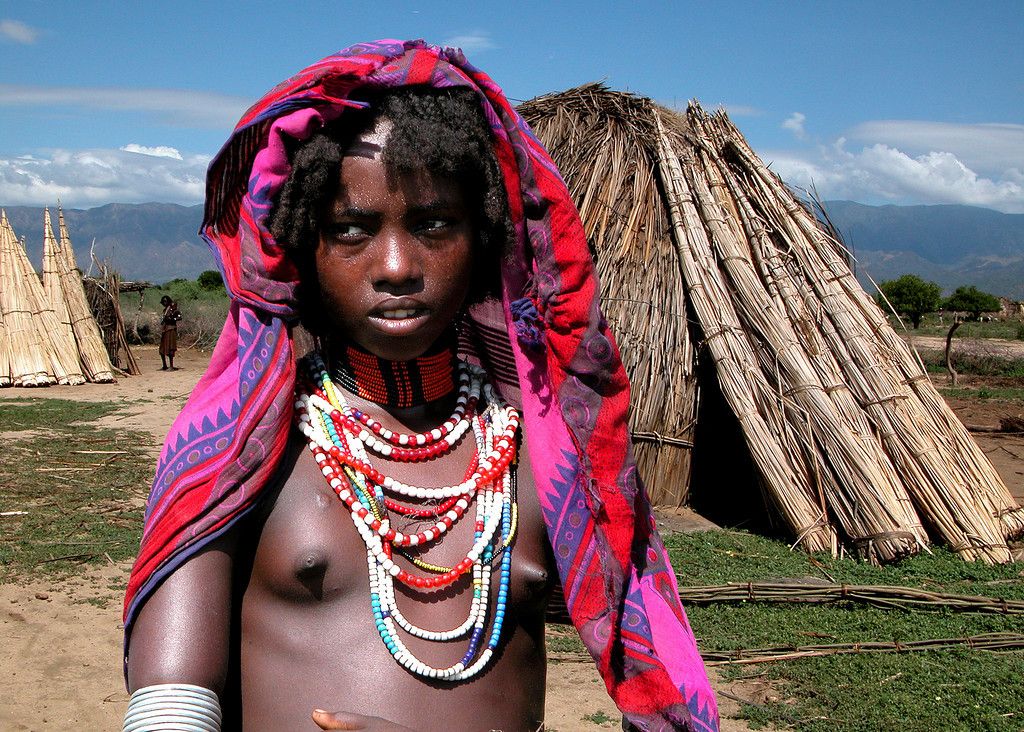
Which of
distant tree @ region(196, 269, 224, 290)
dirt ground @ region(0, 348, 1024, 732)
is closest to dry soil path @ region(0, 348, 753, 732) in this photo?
dirt ground @ region(0, 348, 1024, 732)

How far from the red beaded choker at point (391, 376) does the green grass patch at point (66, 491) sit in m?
4.67

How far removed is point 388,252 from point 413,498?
434 mm

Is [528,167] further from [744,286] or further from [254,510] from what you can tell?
[744,286]

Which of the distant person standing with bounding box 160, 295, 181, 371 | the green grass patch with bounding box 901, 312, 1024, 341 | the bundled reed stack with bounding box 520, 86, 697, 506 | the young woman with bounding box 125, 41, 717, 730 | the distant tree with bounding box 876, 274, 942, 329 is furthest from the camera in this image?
the distant tree with bounding box 876, 274, 942, 329

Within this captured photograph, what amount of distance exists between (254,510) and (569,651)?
137 inches

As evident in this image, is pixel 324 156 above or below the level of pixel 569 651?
above

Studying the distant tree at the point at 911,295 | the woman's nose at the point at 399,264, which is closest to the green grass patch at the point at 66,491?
the woman's nose at the point at 399,264

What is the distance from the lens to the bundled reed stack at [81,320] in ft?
48.6

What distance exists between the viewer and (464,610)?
5.24 ft

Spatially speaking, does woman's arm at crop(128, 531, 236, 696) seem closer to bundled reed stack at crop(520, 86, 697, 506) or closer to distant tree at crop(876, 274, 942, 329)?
bundled reed stack at crop(520, 86, 697, 506)

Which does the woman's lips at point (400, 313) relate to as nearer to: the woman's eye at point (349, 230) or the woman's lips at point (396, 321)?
the woman's lips at point (396, 321)

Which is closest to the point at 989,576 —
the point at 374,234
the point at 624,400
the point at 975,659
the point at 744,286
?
the point at 975,659

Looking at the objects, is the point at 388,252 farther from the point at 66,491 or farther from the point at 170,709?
the point at 66,491

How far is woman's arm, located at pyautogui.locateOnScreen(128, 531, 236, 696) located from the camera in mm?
1354
